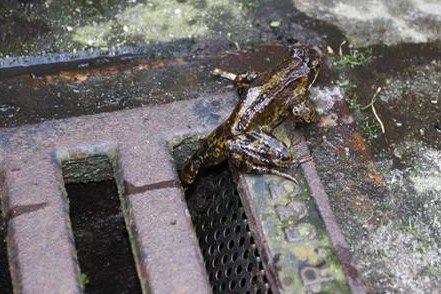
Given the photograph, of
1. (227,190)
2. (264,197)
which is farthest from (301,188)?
(227,190)

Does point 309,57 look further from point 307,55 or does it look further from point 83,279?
point 83,279

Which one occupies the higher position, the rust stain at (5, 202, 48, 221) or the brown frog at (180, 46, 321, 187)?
the brown frog at (180, 46, 321, 187)

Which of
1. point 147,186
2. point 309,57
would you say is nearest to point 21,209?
point 147,186

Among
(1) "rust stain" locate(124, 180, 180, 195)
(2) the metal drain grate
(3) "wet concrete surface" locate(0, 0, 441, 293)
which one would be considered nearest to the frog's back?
(3) "wet concrete surface" locate(0, 0, 441, 293)

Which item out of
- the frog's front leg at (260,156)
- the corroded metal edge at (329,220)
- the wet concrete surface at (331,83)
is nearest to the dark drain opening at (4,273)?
the wet concrete surface at (331,83)

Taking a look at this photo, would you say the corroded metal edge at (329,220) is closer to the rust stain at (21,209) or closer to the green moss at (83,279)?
the green moss at (83,279)

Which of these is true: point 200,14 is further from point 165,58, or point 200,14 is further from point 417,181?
point 417,181

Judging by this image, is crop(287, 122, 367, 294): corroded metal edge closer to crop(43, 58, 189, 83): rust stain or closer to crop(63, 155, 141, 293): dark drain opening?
crop(43, 58, 189, 83): rust stain
